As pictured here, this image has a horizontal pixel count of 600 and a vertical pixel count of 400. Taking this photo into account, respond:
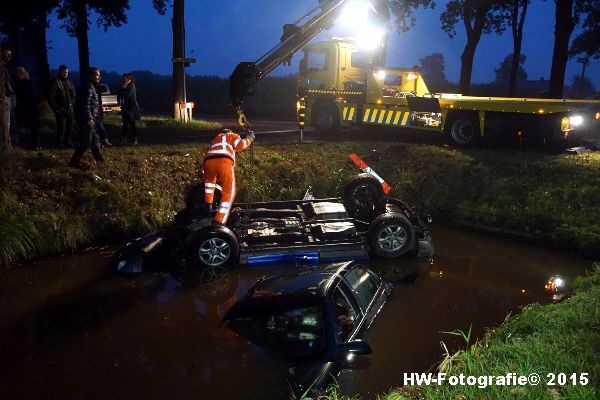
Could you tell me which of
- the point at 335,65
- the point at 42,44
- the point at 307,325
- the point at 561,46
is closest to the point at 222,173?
the point at 307,325

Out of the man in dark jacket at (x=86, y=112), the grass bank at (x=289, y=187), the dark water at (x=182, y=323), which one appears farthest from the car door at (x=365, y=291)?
the man in dark jacket at (x=86, y=112)

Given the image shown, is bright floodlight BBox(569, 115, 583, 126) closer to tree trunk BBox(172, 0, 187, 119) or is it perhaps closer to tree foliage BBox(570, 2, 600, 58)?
tree trunk BBox(172, 0, 187, 119)

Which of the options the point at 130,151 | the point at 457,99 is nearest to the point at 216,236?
the point at 130,151

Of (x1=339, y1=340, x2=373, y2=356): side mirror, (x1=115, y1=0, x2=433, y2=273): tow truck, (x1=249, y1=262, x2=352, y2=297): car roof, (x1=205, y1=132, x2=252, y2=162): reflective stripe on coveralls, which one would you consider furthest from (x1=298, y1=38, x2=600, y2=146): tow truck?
(x1=339, y1=340, x2=373, y2=356): side mirror

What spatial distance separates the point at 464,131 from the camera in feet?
43.4

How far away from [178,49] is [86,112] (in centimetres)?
898

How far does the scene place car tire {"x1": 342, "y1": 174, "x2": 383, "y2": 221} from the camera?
873 cm

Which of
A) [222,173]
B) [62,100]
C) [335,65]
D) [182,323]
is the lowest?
[182,323]

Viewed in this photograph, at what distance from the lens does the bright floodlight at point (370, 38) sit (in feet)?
48.0

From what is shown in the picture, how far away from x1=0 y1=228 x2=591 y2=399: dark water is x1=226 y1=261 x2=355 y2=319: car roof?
0.62 m

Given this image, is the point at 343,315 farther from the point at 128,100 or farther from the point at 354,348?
the point at 128,100

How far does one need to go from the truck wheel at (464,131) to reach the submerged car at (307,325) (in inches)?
367

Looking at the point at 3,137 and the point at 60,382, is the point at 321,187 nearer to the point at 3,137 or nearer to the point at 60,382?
the point at 3,137

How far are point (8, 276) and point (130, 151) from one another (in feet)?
14.2
